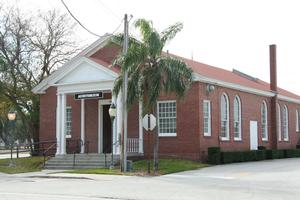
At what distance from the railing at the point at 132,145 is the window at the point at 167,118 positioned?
1.48 meters

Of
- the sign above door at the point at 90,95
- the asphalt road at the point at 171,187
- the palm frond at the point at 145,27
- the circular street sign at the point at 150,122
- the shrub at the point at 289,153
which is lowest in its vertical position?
the asphalt road at the point at 171,187

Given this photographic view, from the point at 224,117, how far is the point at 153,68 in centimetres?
988

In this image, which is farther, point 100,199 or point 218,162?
point 218,162

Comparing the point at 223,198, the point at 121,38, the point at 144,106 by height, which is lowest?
the point at 223,198

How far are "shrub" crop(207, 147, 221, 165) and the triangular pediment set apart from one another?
261 inches

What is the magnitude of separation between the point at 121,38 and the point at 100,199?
12141 millimetres

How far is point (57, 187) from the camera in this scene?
18188 millimetres

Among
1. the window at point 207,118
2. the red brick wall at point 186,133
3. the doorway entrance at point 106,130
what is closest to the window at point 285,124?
the window at point 207,118

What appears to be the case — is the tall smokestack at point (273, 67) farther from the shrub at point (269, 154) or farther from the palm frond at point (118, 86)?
the palm frond at point (118, 86)

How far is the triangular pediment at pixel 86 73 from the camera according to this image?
28562mm

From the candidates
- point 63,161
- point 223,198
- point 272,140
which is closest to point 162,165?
point 63,161

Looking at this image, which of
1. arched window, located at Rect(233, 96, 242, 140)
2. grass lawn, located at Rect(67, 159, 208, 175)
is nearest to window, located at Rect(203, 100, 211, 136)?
grass lawn, located at Rect(67, 159, 208, 175)

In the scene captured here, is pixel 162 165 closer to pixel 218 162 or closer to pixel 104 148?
pixel 218 162

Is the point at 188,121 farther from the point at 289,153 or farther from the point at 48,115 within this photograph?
the point at 289,153
